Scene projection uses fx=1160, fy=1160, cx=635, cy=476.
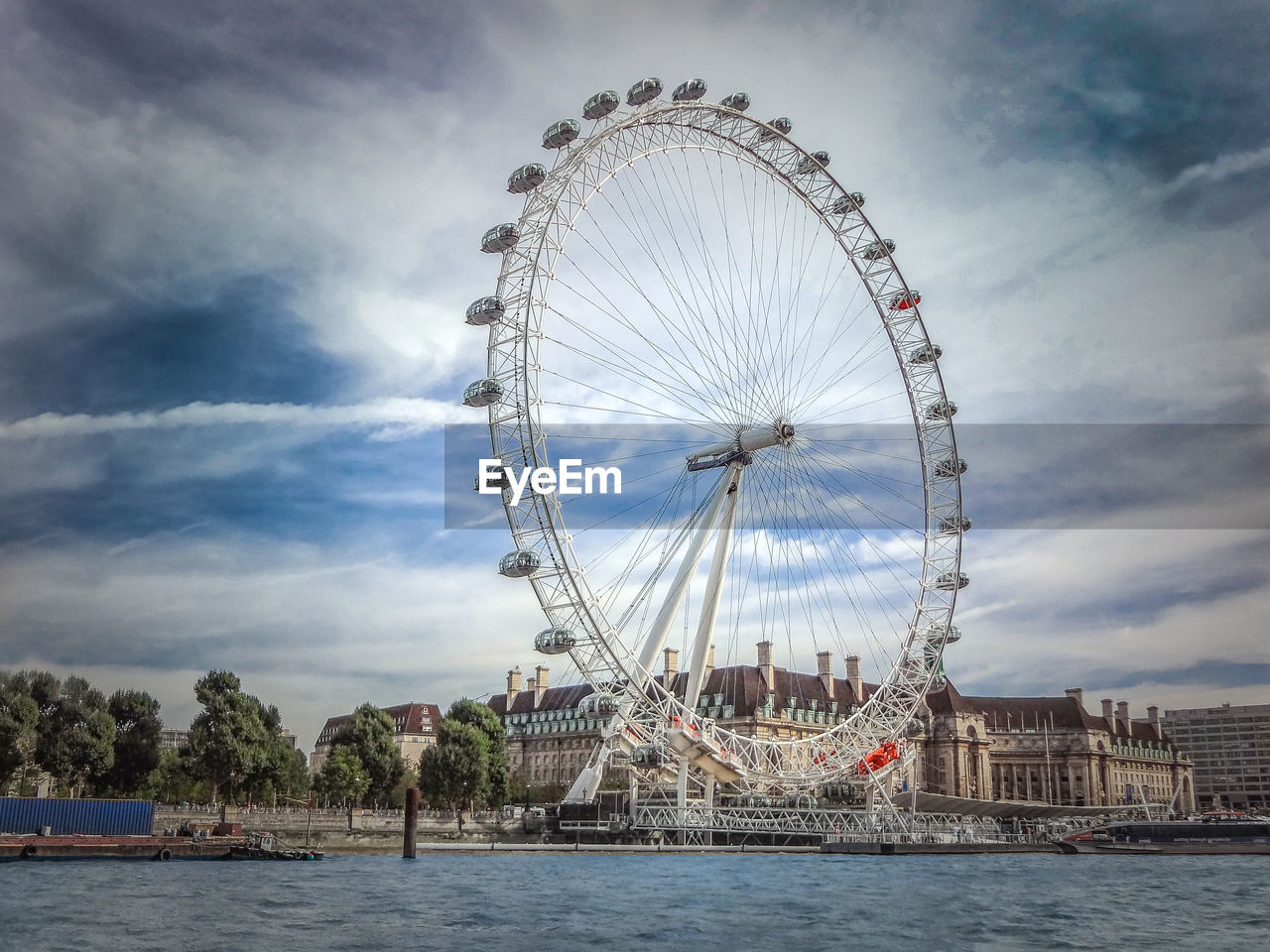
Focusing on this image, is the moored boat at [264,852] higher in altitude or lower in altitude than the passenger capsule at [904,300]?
lower

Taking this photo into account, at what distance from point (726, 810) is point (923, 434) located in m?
29.1

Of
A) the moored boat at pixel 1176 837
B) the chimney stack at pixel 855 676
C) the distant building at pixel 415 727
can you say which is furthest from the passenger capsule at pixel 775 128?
the distant building at pixel 415 727

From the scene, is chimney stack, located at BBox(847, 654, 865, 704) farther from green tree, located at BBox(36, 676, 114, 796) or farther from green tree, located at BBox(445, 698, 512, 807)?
Result: green tree, located at BBox(36, 676, 114, 796)

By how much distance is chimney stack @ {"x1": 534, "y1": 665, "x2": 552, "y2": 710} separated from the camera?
16112 centimetres

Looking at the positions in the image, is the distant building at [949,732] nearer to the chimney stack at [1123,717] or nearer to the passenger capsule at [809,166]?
the chimney stack at [1123,717]

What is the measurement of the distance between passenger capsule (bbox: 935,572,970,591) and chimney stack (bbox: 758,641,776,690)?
53842 millimetres

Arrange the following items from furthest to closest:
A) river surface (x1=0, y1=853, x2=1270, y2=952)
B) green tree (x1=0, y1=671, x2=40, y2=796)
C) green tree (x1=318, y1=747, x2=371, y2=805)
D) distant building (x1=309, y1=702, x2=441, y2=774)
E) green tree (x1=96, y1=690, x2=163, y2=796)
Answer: distant building (x1=309, y1=702, x2=441, y2=774)
green tree (x1=318, y1=747, x2=371, y2=805)
green tree (x1=96, y1=690, x2=163, y2=796)
green tree (x1=0, y1=671, x2=40, y2=796)
river surface (x1=0, y1=853, x2=1270, y2=952)

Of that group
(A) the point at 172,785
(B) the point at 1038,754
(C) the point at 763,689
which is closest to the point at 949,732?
(B) the point at 1038,754

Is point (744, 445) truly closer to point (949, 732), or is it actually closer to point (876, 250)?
point (876, 250)

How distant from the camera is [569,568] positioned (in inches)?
2245

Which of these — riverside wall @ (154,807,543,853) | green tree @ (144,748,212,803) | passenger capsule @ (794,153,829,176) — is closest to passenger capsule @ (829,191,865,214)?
passenger capsule @ (794,153,829,176)

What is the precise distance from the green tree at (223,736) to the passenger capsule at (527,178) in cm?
4276

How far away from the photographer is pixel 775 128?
68.6m

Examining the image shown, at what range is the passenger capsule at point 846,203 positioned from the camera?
2881 inches
